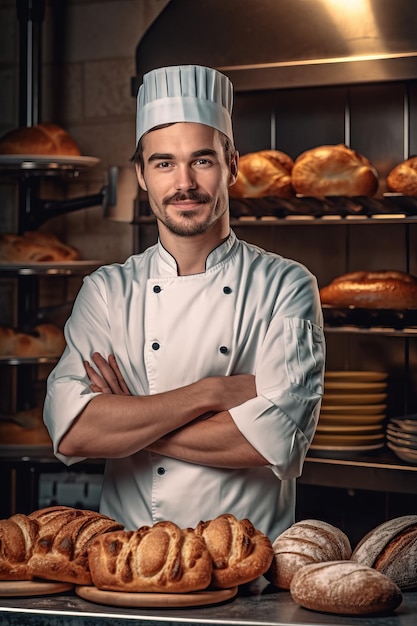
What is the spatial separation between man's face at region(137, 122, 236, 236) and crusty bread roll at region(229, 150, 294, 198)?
41.6 inches

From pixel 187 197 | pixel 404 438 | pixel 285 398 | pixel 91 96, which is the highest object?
pixel 91 96

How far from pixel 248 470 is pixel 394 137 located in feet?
5.23

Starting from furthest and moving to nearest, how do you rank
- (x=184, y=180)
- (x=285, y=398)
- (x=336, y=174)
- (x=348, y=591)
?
(x=336, y=174) < (x=184, y=180) < (x=285, y=398) < (x=348, y=591)

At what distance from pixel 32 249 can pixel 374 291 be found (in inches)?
44.7

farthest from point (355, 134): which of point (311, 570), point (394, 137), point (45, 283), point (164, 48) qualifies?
point (311, 570)

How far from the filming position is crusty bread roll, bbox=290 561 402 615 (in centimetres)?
136

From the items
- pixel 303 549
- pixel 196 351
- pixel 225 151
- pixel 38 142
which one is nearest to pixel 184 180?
pixel 225 151

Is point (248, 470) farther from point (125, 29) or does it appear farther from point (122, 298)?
point (125, 29)

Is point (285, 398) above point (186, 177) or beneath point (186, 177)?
beneath

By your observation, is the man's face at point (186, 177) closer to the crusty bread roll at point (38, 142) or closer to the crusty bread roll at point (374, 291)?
the crusty bread roll at point (374, 291)

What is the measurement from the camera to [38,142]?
330 centimetres

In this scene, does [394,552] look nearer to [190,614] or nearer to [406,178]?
[190,614]

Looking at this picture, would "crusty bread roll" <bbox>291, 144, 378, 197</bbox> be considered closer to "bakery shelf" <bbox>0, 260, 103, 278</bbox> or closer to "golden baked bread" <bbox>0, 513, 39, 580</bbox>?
"bakery shelf" <bbox>0, 260, 103, 278</bbox>

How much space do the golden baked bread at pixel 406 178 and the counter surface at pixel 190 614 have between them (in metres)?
1.74
